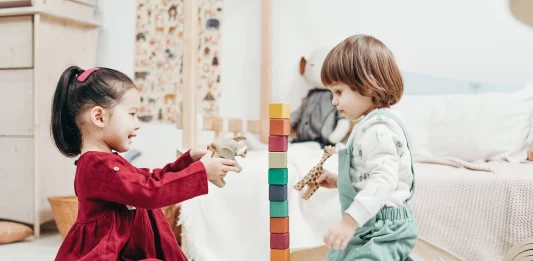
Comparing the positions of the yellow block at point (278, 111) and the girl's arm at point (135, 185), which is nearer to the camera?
the girl's arm at point (135, 185)

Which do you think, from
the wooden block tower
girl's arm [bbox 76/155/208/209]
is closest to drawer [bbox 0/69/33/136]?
girl's arm [bbox 76/155/208/209]

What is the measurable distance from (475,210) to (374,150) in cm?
56

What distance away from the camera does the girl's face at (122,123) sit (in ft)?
3.70

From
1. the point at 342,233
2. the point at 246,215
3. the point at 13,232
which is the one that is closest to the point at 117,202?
the point at 342,233

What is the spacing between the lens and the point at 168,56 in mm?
2748

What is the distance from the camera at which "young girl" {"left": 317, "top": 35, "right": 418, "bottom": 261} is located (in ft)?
3.36

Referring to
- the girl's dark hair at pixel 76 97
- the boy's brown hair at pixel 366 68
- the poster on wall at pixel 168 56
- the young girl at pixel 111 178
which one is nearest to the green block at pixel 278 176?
the young girl at pixel 111 178

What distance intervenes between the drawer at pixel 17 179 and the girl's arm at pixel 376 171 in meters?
1.82

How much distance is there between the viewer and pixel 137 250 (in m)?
1.12

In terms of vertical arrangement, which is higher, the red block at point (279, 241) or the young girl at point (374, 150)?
the young girl at point (374, 150)

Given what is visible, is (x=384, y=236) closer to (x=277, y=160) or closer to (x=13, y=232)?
(x=277, y=160)

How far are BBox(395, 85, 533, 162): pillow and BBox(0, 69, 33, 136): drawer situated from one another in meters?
1.60

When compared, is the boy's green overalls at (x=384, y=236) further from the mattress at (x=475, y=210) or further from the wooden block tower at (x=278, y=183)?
the mattress at (x=475, y=210)

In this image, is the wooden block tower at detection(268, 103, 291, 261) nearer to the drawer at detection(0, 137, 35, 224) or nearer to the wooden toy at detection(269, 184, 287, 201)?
the wooden toy at detection(269, 184, 287, 201)
